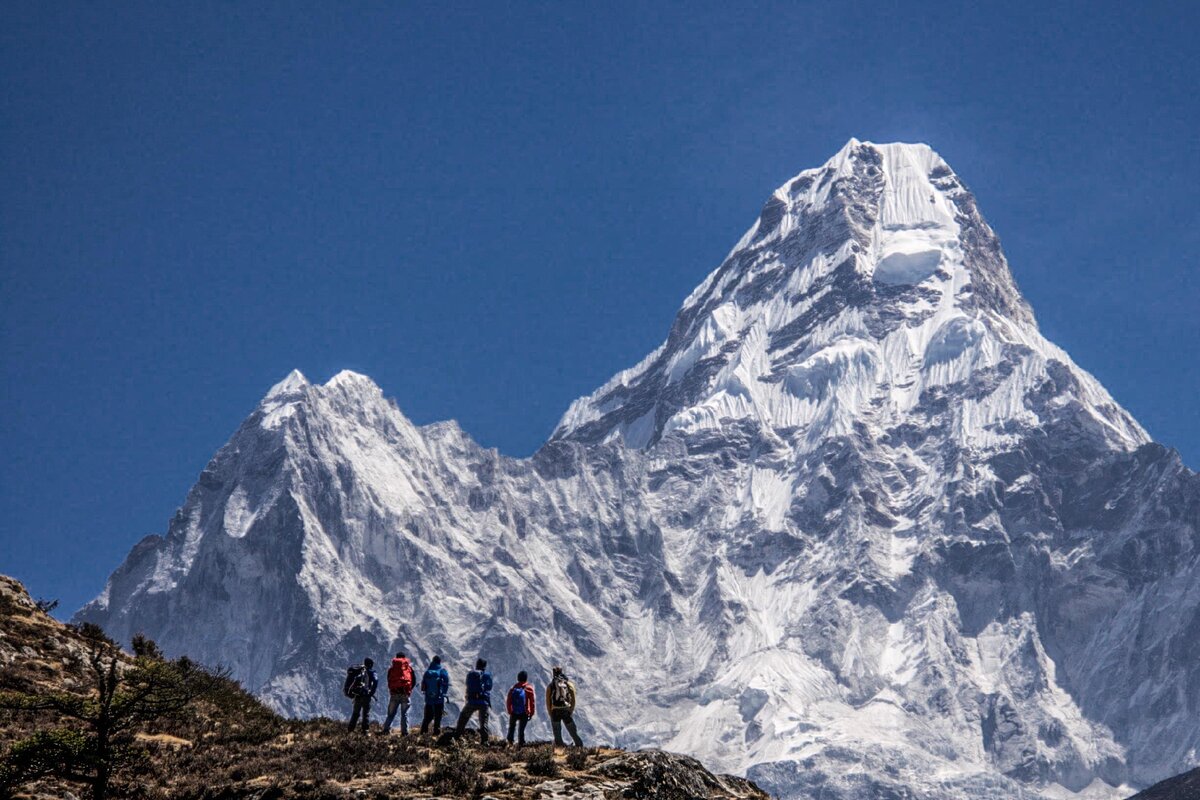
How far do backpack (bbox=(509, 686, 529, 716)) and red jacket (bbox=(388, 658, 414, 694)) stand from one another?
3815mm

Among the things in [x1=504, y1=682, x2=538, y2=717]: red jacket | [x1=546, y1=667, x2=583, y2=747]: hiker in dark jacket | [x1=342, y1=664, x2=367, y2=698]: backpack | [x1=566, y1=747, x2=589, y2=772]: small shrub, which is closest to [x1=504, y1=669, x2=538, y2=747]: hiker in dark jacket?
[x1=504, y1=682, x2=538, y2=717]: red jacket

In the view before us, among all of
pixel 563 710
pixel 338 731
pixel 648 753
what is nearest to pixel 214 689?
pixel 338 731

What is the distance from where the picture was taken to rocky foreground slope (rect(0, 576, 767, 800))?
135 feet

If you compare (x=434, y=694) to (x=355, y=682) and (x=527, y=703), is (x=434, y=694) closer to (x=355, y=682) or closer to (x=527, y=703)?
(x=355, y=682)

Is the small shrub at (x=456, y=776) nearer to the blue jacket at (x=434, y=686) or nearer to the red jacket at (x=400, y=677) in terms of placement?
the blue jacket at (x=434, y=686)

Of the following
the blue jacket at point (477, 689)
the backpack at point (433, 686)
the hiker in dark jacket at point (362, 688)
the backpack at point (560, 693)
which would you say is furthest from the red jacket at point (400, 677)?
the backpack at point (560, 693)

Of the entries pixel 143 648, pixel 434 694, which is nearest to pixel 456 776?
pixel 434 694

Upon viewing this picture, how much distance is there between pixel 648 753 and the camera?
143ft

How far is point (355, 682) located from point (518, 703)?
19.5 feet

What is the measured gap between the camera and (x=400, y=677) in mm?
52562

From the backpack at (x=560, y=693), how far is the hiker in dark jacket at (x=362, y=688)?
5651mm

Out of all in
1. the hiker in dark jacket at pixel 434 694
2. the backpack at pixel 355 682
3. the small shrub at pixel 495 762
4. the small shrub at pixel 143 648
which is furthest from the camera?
the small shrub at pixel 143 648

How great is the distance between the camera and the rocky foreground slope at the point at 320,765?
41031 mm

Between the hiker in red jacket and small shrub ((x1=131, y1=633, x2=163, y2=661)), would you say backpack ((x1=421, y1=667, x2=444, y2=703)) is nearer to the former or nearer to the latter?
the hiker in red jacket
